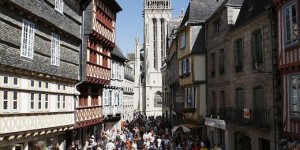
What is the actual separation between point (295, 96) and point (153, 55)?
83.3m

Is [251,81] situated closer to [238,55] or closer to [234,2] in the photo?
[238,55]

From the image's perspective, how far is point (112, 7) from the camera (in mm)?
31500

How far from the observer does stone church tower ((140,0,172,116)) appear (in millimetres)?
96750

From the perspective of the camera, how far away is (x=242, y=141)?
72.0 feet

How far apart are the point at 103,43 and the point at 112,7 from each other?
14.0 ft

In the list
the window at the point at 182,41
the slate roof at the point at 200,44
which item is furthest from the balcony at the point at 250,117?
the window at the point at 182,41

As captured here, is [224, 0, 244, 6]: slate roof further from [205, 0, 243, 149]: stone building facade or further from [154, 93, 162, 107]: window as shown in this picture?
[154, 93, 162, 107]: window

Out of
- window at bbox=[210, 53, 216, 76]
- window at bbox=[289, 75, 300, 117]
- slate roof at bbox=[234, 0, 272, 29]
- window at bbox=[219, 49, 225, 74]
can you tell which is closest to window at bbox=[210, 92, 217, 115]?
window at bbox=[210, 53, 216, 76]

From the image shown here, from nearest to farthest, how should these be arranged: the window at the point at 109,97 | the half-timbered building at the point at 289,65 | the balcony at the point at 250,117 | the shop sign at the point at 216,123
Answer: the half-timbered building at the point at 289,65, the balcony at the point at 250,117, the shop sign at the point at 216,123, the window at the point at 109,97

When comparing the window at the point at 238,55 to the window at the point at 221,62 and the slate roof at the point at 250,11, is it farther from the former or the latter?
the window at the point at 221,62

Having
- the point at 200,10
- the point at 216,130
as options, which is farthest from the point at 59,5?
the point at 200,10

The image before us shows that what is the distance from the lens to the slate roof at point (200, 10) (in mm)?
30062

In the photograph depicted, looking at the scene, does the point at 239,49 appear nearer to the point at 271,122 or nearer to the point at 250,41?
the point at 250,41

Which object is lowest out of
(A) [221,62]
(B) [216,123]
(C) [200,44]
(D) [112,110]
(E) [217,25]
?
(B) [216,123]
